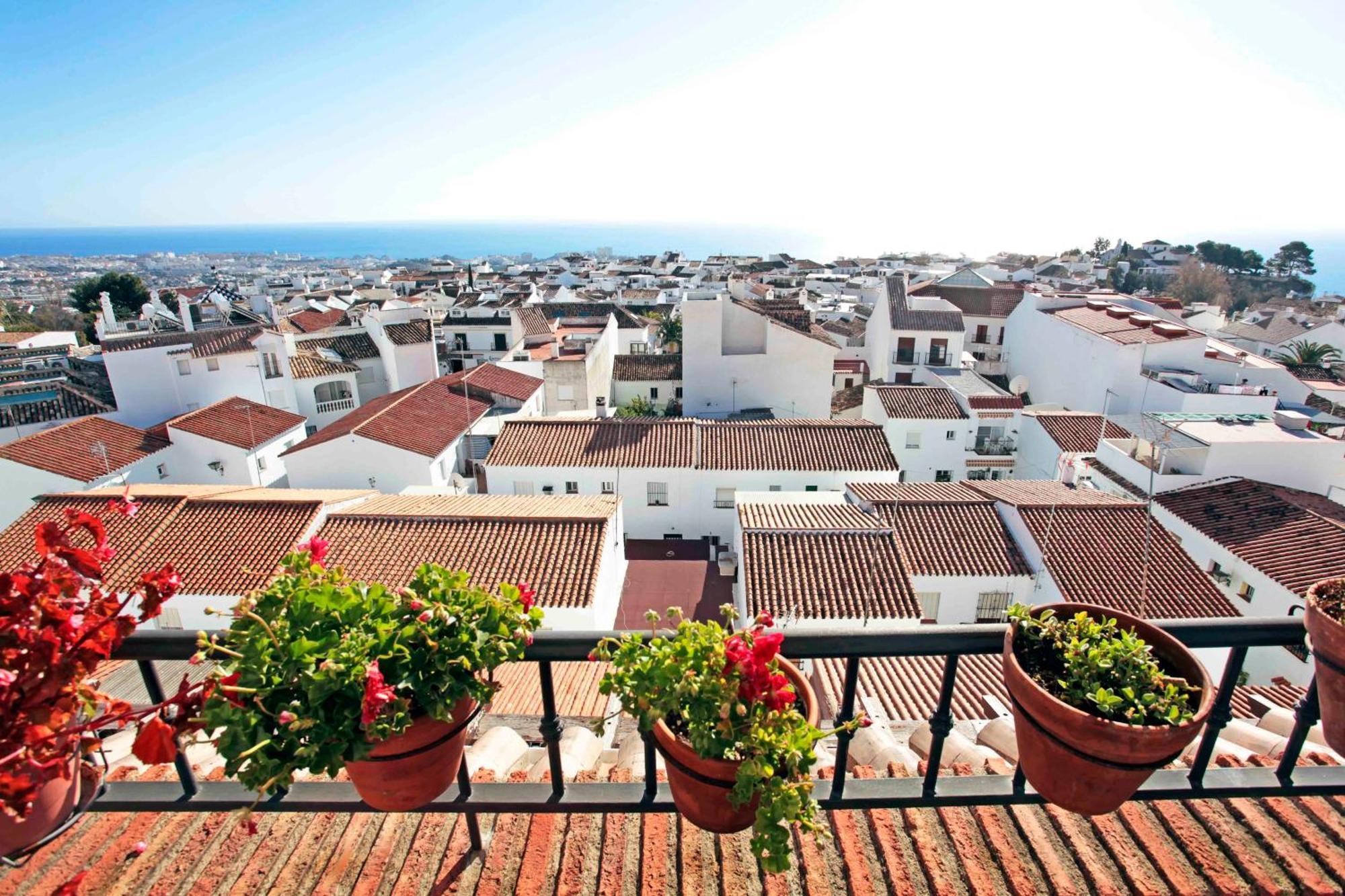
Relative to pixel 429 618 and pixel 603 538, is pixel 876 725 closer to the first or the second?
pixel 429 618

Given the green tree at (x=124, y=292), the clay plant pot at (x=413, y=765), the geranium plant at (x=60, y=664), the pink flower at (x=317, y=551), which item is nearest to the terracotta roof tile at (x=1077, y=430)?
the clay plant pot at (x=413, y=765)

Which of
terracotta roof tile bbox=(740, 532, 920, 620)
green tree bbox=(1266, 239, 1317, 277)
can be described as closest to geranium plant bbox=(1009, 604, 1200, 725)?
terracotta roof tile bbox=(740, 532, 920, 620)

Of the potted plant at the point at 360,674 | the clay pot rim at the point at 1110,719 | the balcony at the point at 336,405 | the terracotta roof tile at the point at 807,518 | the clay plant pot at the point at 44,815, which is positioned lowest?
the balcony at the point at 336,405

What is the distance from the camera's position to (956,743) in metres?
4.33

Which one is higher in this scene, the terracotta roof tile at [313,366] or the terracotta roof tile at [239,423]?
the terracotta roof tile at [313,366]

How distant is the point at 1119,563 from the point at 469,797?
1563 cm

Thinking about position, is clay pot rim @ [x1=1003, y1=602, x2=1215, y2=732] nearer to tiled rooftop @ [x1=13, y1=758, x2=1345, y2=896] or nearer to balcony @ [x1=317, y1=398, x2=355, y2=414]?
tiled rooftop @ [x1=13, y1=758, x2=1345, y2=896]

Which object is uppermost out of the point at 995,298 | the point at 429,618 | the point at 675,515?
the point at 429,618

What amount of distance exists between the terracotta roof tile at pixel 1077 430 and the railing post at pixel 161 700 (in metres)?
24.5

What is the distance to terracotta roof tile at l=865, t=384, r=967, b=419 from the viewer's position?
80.6 feet

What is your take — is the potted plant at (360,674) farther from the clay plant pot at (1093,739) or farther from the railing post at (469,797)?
the clay plant pot at (1093,739)

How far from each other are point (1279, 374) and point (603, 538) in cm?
2922

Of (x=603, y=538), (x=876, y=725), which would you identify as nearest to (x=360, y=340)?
(x=603, y=538)

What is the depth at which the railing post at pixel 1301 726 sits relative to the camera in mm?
2607
